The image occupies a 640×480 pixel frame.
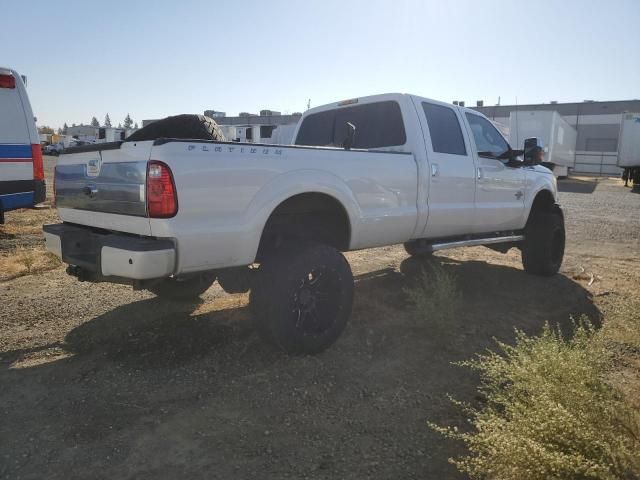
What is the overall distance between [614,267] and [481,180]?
2.98m

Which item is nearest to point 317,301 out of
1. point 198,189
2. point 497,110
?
point 198,189

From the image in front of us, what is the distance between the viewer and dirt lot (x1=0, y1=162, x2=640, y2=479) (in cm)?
244

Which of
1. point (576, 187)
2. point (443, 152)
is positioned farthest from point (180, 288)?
point (576, 187)

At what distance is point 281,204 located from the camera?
11.9 ft

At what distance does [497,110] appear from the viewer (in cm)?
5000

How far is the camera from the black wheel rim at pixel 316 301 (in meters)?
3.52

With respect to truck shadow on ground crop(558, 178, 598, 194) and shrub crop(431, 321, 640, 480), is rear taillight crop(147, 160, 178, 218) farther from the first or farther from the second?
truck shadow on ground crop(558, 178, 598, 194)

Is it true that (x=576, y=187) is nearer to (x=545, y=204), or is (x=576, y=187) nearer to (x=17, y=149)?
(x=545, y=204)

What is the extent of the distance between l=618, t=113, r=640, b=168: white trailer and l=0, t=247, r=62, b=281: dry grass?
1127 inches

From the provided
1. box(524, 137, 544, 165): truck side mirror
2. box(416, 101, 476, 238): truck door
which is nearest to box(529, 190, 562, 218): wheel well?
box(524, 137, 544, 165): truck side mirror

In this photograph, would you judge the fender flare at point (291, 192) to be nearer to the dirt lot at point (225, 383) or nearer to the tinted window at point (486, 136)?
the dirt lot at point (225, 383)

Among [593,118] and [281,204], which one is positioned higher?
[593,118]

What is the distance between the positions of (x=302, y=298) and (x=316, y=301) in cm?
14

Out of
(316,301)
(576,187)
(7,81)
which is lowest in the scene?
(576,187)
